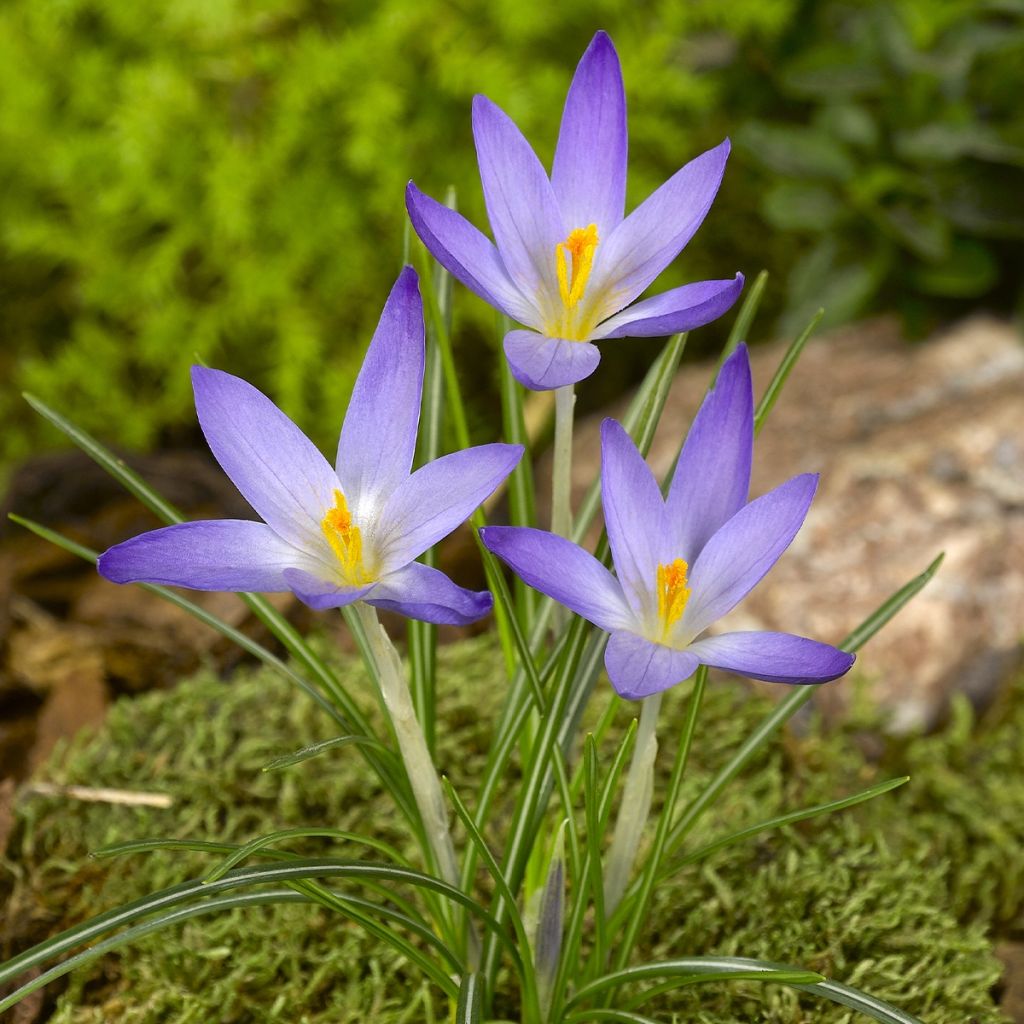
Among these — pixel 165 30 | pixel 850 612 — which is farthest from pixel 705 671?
pixel 165 30

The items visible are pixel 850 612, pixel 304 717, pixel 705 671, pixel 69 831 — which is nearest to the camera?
pixel 705 671

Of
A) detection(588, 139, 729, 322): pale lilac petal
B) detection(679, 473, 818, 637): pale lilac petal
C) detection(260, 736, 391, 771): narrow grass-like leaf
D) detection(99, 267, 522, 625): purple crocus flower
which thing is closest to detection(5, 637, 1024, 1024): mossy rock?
detection(260, 736, 391, 771): narrow grass-like leaf

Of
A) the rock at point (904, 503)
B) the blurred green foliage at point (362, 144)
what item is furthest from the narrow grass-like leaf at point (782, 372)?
the blurred green foliage at point (362, 144)

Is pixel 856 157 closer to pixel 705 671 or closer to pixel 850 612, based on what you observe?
pixel 850 612

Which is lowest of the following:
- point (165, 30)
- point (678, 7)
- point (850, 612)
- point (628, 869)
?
point (850, 612)

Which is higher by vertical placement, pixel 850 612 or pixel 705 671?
pixel 705 671

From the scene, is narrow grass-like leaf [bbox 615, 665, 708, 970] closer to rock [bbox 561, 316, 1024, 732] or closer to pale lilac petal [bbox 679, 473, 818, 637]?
pale lilac petal [bbox 679, 473, 818, 637]
